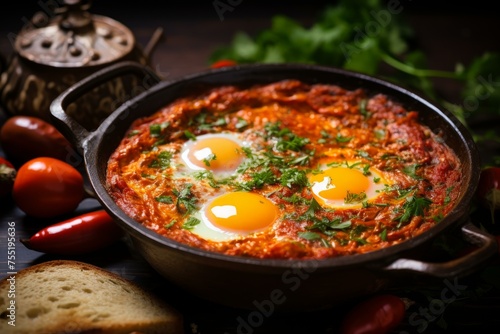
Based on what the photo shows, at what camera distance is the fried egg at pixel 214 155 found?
4.33 meters

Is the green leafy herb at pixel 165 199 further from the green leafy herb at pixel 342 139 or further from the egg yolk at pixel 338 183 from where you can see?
the green leafy herb at pixel 342 139

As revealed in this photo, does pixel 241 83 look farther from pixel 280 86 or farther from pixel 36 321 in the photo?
pixel 36 321

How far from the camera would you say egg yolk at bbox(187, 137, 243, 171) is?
4.34 meters

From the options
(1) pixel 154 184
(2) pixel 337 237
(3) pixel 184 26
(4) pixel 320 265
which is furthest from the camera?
(3) pixel 184 26

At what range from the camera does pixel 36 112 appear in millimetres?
5320

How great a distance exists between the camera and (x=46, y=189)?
174 inches

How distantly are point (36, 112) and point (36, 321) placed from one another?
2401 mm

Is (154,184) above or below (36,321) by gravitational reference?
above

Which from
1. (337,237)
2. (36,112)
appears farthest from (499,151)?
(36,112)

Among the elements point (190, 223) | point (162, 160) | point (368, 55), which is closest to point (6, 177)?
point (162, 160)

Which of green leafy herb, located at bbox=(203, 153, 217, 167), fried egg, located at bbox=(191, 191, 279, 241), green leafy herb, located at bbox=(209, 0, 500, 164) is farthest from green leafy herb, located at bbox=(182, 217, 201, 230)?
green leafy herb, located at bbox=(209, 0, 500, 164)

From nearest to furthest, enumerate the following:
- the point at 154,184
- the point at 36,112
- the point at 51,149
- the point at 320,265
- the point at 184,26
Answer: the point at 320,265 < the point at 154,184 < the point at 51,149 < the point at 36,112 < the point at 184,26

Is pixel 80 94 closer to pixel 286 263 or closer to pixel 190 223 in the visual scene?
pixel 190 223

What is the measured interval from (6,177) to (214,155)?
1.53m
